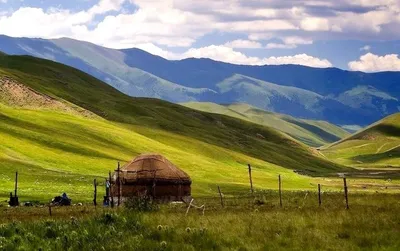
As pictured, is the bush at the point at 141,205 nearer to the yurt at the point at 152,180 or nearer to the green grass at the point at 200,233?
the green grass at the point at 200,233

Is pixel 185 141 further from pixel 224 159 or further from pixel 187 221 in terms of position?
pixel 187 221

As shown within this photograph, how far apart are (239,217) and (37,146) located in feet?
272

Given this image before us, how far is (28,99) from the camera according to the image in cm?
15612

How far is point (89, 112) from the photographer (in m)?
162

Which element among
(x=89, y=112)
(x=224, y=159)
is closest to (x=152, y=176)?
(x=224, y=159)

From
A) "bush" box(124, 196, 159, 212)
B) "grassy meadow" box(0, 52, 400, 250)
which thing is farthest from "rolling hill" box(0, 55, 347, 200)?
"bush" box(124, 196, 159, 212)

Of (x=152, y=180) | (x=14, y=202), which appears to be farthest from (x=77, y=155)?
(x=14, y=202)

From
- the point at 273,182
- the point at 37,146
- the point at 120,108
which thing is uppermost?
the point at 120,108

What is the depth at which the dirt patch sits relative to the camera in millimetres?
151625

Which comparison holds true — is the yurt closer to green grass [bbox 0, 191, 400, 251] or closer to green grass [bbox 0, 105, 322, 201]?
green grass [bbox 0, 105, 322, 201]

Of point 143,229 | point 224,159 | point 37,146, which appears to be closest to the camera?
point 143,229

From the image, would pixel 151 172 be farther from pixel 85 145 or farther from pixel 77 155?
pixel 85 145

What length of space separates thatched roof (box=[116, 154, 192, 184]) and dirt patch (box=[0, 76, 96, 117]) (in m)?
93.0

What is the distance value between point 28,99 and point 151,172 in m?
102
